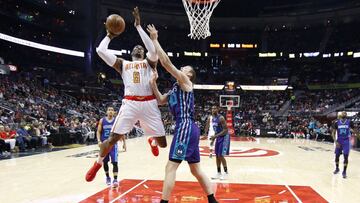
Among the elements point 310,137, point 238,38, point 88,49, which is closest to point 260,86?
point 238,38

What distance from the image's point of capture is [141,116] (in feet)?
15.8

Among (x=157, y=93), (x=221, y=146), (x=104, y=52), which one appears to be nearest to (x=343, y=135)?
(x=221, y=146)

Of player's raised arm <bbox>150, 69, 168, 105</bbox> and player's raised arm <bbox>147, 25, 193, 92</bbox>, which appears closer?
player's raised arm <bbox>147, 25, 193, 92</bbox>

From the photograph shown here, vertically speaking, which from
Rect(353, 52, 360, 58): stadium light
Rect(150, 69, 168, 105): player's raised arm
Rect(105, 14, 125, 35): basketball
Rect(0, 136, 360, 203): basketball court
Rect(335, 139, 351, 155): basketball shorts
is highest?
Rect(353, 52, 360, 58): stadium light

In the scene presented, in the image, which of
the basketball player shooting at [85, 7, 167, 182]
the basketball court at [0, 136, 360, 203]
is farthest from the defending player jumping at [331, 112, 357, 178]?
the basketball player shooting at [85, 7, 167, 182]

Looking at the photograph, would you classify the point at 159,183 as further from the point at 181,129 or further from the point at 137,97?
the point at 181,129

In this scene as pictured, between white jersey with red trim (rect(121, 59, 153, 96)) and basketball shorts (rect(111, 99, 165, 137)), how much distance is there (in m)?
0.13

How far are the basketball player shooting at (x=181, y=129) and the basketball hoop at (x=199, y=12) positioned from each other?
966 cm

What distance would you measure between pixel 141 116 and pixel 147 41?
1.00 m

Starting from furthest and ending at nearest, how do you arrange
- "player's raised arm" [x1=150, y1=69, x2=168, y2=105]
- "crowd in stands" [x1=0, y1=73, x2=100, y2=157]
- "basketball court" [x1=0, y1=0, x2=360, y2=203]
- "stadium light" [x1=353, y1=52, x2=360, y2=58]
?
"stadium light" [x1=353, y1=52, x2=360, y2=58] < "crowd in stands" [x1=0, y1=73, x2=100, y2=157] < "basketball court" [x1=0, y1=0, x2=360, y2=203] < "player's raised arm" [x1=150, y1=69, x2=168, y2=105]

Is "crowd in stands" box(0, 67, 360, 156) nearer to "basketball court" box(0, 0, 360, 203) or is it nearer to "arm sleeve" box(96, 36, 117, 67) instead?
"basketball court" box(0, 0, 360, 203)

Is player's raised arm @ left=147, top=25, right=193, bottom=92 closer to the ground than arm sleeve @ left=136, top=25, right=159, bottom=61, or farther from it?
closer to the ground

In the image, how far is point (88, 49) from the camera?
37625 millimetres

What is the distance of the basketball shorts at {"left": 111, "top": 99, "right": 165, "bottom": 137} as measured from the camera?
477 centimetres
